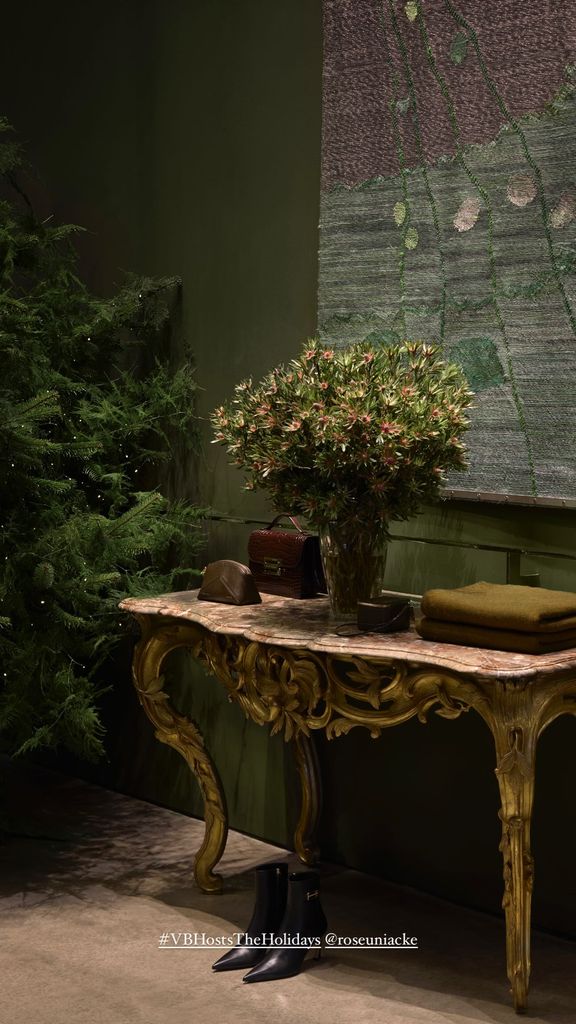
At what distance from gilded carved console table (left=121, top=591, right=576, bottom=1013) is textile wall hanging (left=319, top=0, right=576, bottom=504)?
0.55m

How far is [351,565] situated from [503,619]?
469mm

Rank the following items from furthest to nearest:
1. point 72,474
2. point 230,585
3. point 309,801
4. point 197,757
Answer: point 72,474
point 309,801
point 197,757
point 230,585

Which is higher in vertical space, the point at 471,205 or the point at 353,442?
the point at 471,205

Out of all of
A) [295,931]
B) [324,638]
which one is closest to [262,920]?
[295,931]

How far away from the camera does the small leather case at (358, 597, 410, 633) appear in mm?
2699

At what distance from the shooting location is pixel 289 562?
121 inches

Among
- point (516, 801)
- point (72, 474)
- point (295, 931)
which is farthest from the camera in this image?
point (72, 474)

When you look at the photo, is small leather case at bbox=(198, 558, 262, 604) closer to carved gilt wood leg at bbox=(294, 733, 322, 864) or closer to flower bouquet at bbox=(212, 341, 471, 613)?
flower bouquet at bbox=(212, 341, 471, 613)

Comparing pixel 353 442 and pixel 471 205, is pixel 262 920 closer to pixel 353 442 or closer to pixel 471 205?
pixel 353 442

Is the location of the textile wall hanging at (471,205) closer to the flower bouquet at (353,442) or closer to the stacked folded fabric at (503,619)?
the flower bouquet at (353,442)

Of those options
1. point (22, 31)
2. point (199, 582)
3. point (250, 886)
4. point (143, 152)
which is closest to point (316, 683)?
point (250, 886)

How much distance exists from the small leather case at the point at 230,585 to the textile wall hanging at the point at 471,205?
0.55 metres

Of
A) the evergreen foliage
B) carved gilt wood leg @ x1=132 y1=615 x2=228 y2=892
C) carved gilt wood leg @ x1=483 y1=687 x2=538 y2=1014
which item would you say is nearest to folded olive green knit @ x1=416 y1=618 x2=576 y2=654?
carved gilt wood leg @ x1=483 y1=687 x2=538 y2=1014

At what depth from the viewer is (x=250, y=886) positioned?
10.7ft
